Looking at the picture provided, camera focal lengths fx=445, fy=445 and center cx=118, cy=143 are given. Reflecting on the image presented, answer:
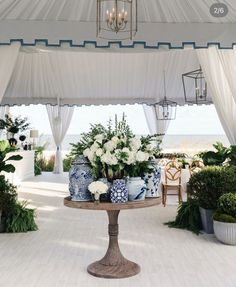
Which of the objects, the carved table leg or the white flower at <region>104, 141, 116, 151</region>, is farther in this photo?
the carved table leg

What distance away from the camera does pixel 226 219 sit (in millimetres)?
5555

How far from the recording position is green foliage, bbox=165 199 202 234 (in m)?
6.59

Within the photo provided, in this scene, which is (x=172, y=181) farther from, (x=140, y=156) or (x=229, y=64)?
(x=140, y=156)

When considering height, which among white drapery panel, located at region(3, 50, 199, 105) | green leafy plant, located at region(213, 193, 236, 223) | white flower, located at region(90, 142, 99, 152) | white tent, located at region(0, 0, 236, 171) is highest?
white drapery panel, located at region(3, 50, 199, 105)

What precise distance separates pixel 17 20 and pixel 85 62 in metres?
6.44

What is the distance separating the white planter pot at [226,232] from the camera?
5.53 m

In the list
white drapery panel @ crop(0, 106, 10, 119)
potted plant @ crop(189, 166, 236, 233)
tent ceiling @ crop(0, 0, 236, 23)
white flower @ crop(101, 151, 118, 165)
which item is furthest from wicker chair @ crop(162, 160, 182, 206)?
white drapery panel @ crop(0, 106, 10, 119)

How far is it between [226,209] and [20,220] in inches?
116

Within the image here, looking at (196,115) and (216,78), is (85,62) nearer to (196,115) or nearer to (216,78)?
(216,78)

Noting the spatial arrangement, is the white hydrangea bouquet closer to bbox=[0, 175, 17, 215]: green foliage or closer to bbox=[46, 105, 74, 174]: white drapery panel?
bbox=[0, 175, 17, 215]: green foliage

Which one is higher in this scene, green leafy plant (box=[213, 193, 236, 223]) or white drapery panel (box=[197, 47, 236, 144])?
white drapery panel (box=[197, 47, 236, 144])

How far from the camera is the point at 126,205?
4121 mm

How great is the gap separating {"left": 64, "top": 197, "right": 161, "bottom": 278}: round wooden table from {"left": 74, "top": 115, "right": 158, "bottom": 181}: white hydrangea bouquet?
0.31m

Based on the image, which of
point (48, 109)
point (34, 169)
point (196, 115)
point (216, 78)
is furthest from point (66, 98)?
point (196, 115)
